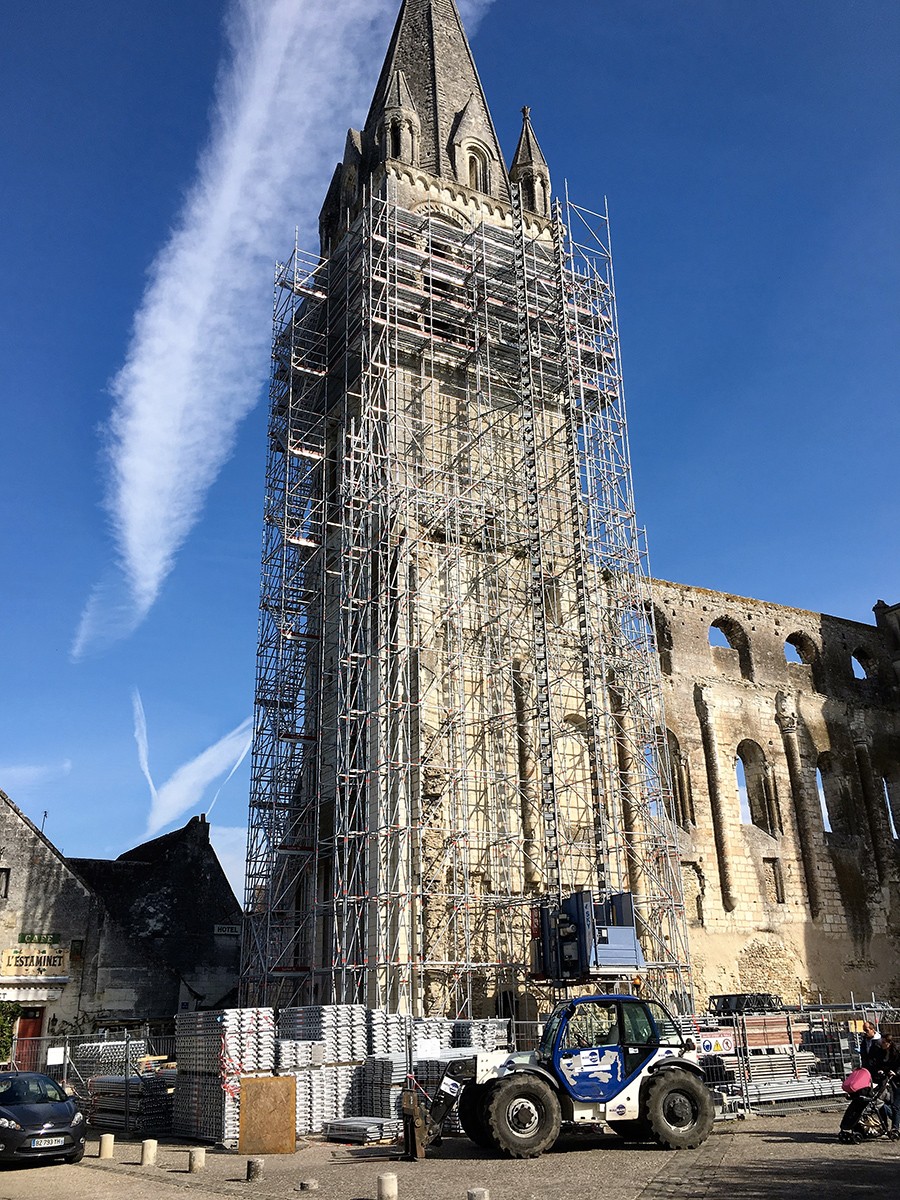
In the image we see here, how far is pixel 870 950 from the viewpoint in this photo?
26000 mm

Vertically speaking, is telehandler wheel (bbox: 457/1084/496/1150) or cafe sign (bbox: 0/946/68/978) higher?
cafe sign (bbox: 0/946/68/978)

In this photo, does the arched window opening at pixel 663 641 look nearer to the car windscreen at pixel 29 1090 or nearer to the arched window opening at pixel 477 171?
the arched window opening at pixel 477 171

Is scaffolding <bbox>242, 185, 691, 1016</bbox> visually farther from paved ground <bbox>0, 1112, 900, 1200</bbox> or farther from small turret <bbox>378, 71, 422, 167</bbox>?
paved ground <bbox>0, 1112, 900, 1200</bbox>

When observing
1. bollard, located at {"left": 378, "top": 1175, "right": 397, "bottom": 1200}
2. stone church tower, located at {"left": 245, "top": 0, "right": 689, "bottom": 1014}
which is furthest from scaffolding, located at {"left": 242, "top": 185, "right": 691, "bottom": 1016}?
bollard, located at {"left": 378, "top": 1175, "right": 397, "bottom": 1200}

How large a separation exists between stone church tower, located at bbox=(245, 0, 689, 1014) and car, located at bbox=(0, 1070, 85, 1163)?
6702 millimetres

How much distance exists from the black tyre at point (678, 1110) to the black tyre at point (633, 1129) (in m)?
0.08

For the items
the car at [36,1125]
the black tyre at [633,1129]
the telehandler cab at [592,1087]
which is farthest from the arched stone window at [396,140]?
the black tyre at [633,1129]

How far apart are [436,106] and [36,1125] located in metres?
23.9

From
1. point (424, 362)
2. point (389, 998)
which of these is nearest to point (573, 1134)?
point (389, 998)

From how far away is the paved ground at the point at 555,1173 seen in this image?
796 centimetres

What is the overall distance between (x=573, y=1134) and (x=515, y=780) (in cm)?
918

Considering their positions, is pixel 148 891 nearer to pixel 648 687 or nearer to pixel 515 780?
pixel 515 780

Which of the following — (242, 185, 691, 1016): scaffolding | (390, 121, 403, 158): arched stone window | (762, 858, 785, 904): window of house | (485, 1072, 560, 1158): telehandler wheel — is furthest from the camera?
(762, 858, 785, 904): window of house

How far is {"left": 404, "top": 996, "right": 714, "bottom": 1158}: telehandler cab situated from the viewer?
A: 9.85m
